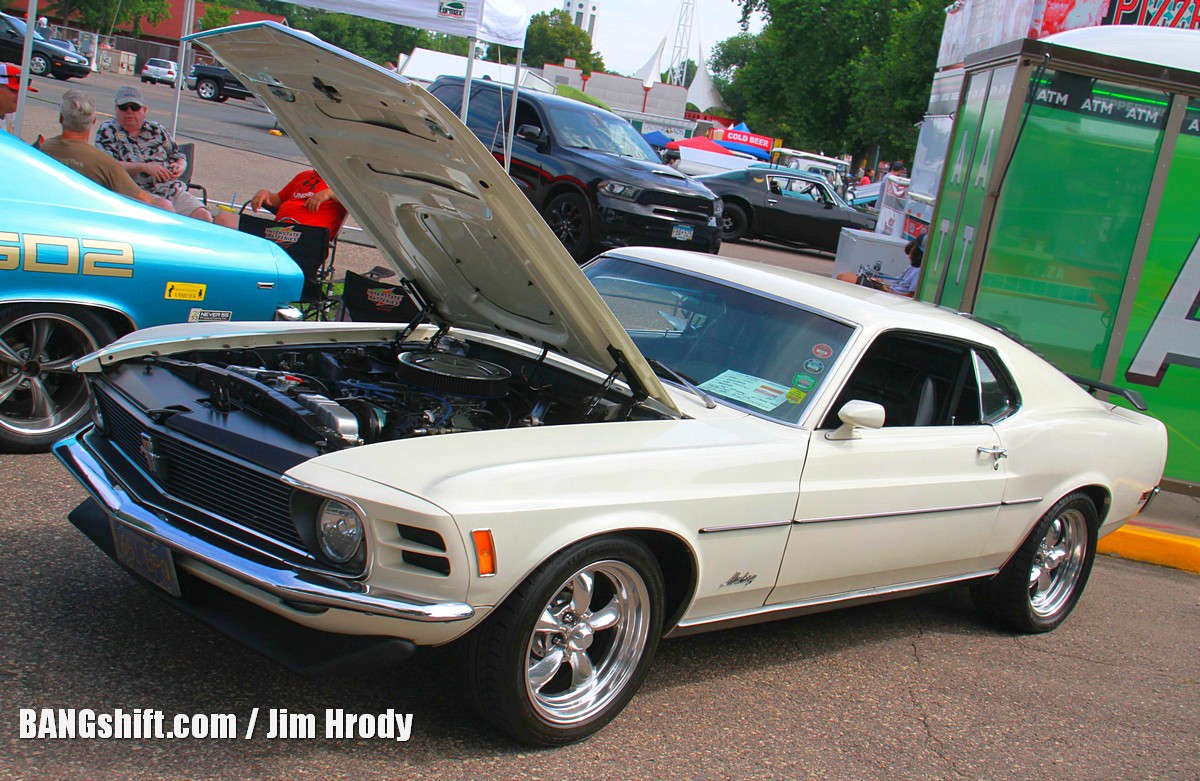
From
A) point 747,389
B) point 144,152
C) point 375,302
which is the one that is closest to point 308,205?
point 144,152

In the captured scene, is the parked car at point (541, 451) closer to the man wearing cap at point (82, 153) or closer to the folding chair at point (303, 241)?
the folding chair at point (303, 241)

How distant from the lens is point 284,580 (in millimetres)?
2805

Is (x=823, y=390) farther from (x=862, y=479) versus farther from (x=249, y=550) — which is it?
(x=249, y=550)

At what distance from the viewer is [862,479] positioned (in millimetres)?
3852

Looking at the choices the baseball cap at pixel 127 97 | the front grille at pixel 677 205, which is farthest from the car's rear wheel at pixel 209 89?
the baseball cap at pixel 127 97

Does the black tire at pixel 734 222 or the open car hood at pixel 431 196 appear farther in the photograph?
the black tire at pixel 734 222

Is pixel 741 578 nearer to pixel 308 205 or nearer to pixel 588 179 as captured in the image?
pixel 308 205

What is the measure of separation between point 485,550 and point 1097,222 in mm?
6013

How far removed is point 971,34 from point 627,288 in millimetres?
13500

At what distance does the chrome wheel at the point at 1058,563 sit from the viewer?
16.2 ft

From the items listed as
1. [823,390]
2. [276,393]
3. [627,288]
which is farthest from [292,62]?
[823,390]

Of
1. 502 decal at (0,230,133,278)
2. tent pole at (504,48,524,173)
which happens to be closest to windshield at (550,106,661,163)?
tent pole at (504,48,524,173)

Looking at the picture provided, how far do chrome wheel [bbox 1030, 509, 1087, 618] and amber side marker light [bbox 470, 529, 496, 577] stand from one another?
304 centimetres

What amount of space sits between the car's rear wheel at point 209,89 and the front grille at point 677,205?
2974cm
